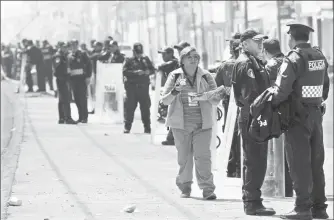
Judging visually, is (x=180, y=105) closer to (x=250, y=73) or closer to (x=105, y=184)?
(x=250, y=73)

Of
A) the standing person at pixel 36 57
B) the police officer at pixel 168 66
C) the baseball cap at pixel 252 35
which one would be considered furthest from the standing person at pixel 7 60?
the baseball cap at pixel 252 35

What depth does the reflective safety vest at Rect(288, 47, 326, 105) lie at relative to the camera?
10.9 m

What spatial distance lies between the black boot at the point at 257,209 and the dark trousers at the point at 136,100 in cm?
1068

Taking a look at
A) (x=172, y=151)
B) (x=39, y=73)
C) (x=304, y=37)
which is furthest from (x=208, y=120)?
(x=39, y=73)

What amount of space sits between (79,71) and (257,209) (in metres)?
13.6

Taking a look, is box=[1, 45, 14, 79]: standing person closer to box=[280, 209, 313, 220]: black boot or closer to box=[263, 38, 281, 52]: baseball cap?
box=[263, 38, 281, 52]: baseball cap

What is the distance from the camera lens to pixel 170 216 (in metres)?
11.9

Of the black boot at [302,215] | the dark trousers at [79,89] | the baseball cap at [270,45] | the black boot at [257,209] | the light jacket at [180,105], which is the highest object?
the baseball cap at [270,45]

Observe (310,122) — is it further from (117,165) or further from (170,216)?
(117,165)

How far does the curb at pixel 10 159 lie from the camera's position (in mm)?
13511

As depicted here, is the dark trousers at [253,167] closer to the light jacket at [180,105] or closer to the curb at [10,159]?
the light jacket at [180,105]

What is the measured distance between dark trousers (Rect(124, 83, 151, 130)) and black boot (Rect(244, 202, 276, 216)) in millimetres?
10680

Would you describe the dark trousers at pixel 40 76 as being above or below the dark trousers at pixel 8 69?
above

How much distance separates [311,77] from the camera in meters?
10.9
